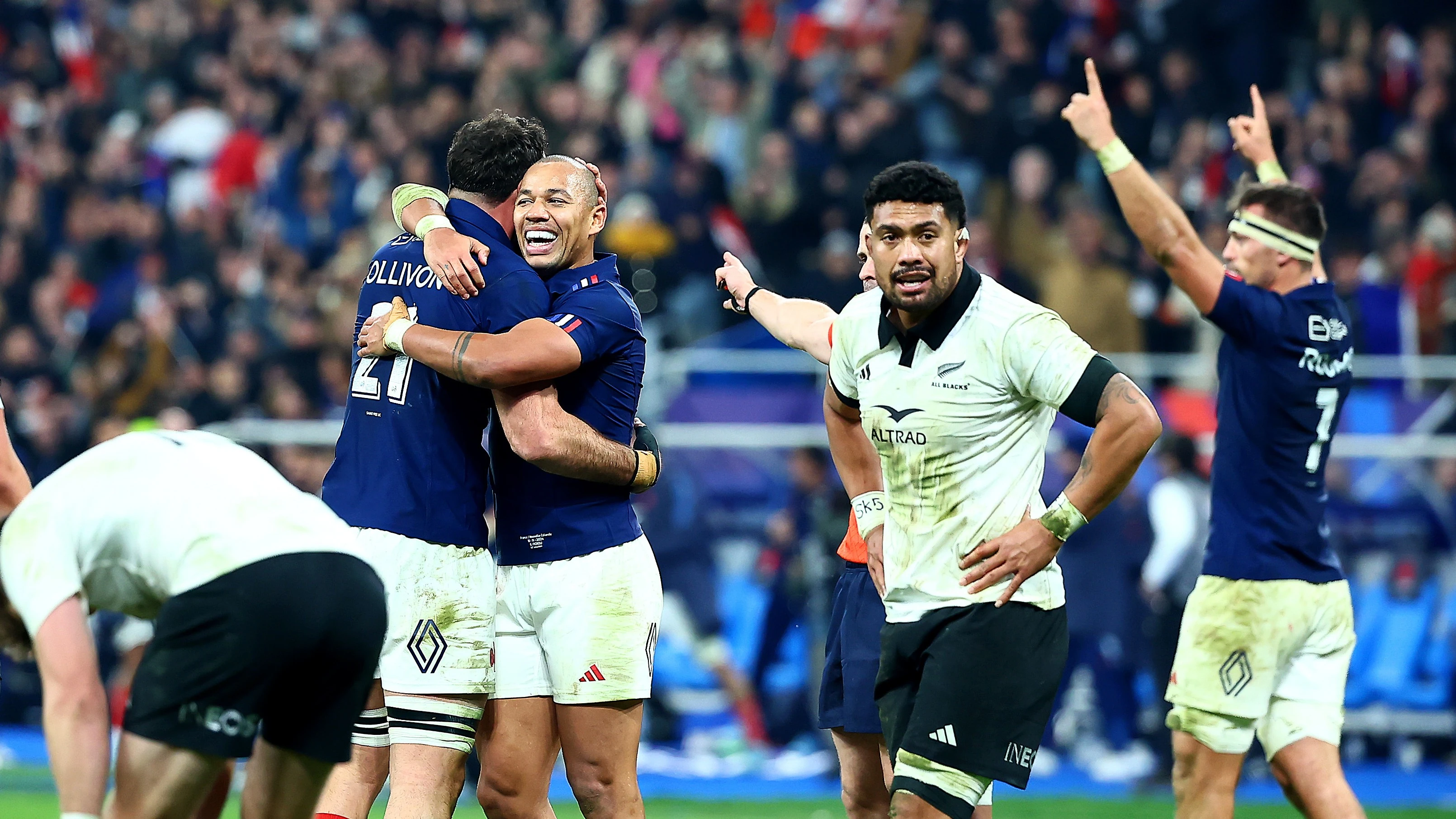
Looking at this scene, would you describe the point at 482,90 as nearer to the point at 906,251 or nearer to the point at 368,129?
the point at 368,129

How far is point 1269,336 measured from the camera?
273 inches

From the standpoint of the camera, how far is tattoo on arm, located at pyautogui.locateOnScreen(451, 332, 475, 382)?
564cm

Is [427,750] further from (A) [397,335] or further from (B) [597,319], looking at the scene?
(B) [597,319]

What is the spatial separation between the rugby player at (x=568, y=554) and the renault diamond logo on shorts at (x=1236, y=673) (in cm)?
254

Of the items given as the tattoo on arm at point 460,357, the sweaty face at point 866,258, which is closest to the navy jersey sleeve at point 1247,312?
the sweaty face at point 866,258

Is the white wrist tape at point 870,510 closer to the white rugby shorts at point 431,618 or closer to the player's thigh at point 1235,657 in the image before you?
the white rugby shorts at point 431,618

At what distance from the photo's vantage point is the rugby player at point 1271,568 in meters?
6.84

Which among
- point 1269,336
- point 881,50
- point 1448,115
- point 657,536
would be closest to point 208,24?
point 881,50

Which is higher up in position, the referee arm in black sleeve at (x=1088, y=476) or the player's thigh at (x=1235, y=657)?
the referee arm in black sleeve at (x=1088, y=476)

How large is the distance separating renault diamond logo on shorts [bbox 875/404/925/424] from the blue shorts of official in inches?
36.0

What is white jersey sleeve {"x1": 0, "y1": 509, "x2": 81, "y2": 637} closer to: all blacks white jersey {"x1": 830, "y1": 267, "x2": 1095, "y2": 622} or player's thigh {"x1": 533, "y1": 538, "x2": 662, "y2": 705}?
player's thigh {"x1": 533, "y1": 538, "x2": 662, "y2": 705}

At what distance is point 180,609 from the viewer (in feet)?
15.1

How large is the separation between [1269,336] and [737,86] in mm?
10057

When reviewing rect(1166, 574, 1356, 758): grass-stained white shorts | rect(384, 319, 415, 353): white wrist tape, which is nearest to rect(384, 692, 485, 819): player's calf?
rect(384, 319, 415, 353): white wrist tape
